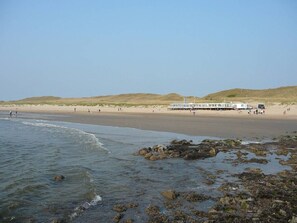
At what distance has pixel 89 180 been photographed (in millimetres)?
13039

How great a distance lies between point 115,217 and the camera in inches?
344

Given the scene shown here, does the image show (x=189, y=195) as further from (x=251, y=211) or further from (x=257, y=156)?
(x=257, y=156)

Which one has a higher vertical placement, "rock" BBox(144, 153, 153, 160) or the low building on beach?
the low building on beach

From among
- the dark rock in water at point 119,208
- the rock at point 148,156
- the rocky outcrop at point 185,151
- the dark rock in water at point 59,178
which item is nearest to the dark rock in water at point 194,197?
the dark rock in water at point 119,208

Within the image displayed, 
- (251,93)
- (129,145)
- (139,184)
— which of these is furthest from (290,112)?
(251,93)

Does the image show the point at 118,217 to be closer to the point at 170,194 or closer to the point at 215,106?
the point at 170,194

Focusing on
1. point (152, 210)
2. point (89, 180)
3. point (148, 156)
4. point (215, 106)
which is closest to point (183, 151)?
point (148, 156)

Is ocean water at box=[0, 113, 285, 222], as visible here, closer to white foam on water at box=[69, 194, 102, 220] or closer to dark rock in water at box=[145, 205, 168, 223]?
white foam on water at box=[69, 194, 102, 220]

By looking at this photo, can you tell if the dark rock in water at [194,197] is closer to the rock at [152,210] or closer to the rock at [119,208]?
the rock at [152,210]

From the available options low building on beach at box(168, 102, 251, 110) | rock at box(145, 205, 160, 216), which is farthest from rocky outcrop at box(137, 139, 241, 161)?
low building on beach at box(168, 102, 251, 110)

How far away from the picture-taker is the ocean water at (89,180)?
31.1 ft

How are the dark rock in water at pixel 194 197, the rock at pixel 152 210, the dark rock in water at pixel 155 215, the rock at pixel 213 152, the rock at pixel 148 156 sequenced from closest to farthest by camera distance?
the dark rock in water at pixel 155 215 → the rock at pixel 152 210 → the dark rock in water at pixel 194 197 → the rock at pixel 148 156 → the rock at pixel 213 152

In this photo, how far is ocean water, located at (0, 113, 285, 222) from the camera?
949 cm

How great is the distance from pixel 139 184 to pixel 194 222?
4.33 meters
